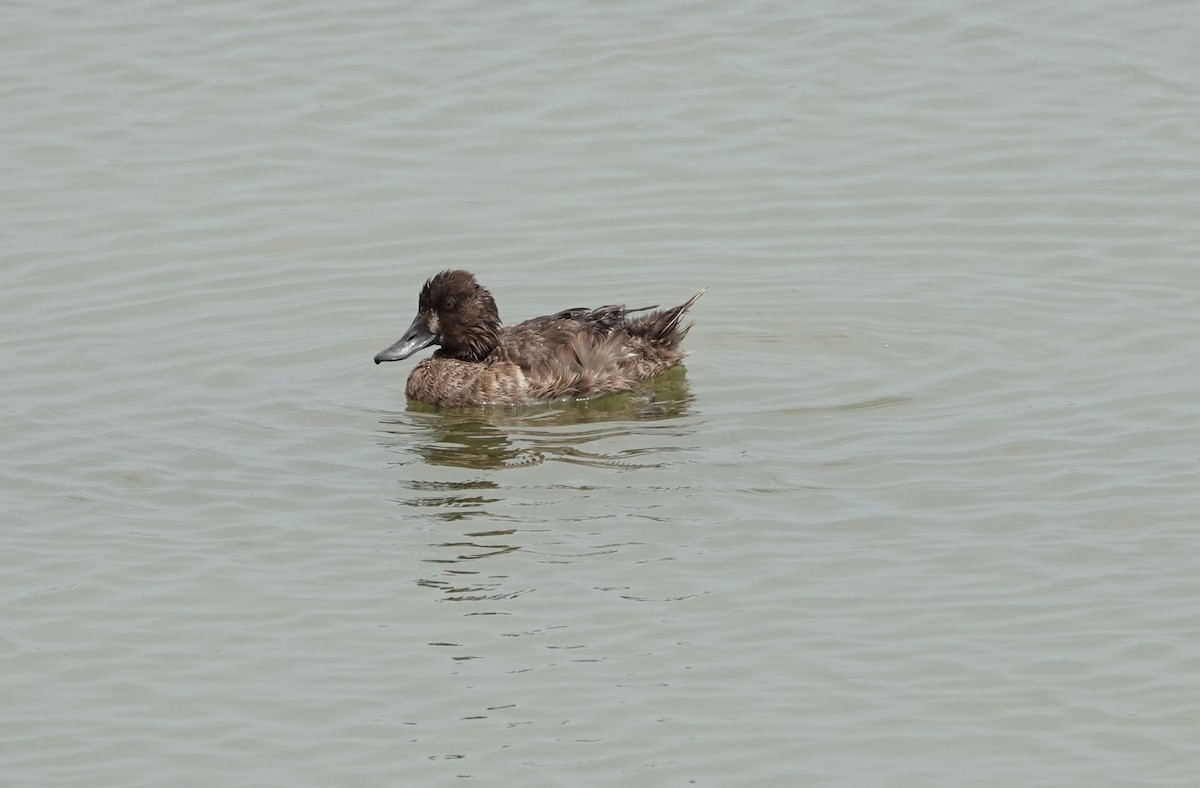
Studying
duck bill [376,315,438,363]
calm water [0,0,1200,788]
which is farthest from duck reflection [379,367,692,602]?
duck bill [376,315,438,363]

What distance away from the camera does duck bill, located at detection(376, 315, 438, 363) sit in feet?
44.3

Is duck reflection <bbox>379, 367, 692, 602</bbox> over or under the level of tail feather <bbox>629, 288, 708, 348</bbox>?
under

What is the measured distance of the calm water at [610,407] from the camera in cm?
819

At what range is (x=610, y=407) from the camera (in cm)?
Result: 1305

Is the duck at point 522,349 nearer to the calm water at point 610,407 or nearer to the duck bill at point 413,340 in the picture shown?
the duck bill at point 413,340

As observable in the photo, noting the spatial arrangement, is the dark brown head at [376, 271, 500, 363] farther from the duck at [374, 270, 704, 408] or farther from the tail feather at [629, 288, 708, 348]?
the tail feather at [629, 288, 708, 348]

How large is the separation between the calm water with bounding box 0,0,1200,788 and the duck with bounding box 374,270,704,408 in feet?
0.68

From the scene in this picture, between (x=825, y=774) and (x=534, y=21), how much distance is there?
527 inches

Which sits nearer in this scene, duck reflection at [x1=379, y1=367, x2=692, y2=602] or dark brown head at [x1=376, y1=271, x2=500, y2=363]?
duck reflection at [x1=379, y1=367, x2=692, y2=602]

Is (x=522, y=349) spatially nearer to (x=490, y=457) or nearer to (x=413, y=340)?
(x=413, y=340)

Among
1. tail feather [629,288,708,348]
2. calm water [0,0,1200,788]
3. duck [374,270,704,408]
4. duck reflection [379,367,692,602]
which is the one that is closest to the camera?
calm water [0,0,1200,788]

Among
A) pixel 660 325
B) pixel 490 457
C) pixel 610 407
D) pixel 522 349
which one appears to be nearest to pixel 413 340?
pixel 522 349

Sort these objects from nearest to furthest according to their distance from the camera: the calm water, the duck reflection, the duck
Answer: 1. the calm water
2. the duck reflection
3. the duck

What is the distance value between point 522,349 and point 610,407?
2.35ft
